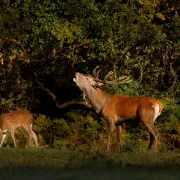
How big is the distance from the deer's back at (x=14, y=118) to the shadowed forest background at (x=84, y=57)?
0.58 metres

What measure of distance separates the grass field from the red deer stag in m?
3.06

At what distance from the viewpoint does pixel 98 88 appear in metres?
18.3

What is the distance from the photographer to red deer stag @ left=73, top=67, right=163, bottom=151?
17.2 m

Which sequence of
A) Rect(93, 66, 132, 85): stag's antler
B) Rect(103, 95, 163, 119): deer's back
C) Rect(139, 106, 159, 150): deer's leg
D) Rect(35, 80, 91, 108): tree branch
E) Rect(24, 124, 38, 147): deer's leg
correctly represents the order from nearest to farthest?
Rect(139, 106, 159, 150): deer's leg
Rect(103, 95, 163, 119): deer's back
Rect(93, 66, 132, 85): stag's antler
Rect(24, 124, 38, 147): deer's leg
Rect(35, 80, 91, 108): tree branch

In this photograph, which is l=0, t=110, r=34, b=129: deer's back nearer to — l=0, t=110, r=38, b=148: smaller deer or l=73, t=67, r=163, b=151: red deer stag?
l=0, t=110, r=38, b=148: smaller deer

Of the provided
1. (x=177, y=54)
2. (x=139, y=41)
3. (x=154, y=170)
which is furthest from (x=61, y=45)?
(x=154, y=170)

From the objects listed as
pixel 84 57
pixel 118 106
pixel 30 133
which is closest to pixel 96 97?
pixel 118 106

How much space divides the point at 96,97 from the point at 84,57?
2.02 meters

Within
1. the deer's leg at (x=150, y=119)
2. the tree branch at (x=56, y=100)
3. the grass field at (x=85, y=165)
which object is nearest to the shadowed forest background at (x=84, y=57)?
the tree branch at (x=56, y=100)

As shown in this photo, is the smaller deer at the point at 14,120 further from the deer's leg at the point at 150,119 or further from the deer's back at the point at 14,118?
the deer's leg at the point at 150,119

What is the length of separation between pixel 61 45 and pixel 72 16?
958mm

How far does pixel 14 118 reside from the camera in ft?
66.1

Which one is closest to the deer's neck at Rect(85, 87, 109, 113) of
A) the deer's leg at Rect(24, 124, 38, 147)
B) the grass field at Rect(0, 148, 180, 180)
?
the deer's leg at Rect(24, 124, 38, 147)

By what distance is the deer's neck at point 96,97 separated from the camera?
707 inches
